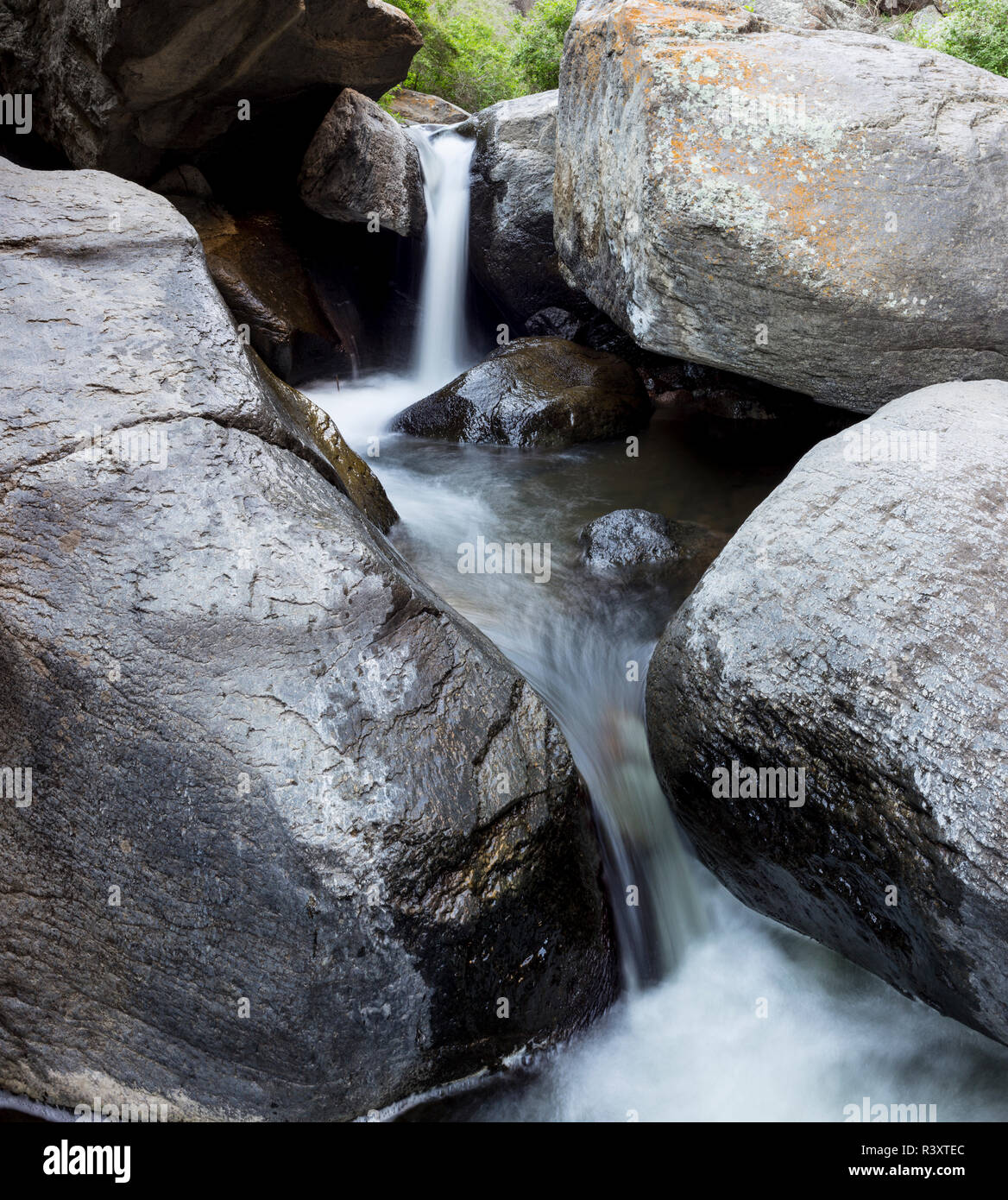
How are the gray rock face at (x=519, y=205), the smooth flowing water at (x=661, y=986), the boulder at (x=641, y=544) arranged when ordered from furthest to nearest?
the gray rock face at (x=519, y=205) < the boulder at (x=641, y=544) < the smooth flowing water at (x=661, y=986)

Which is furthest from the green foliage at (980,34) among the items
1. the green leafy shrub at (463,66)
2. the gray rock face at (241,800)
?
the gray rock face at (241,800)

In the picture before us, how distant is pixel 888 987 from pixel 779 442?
537 cm

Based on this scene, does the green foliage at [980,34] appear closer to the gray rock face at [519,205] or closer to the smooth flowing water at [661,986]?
the gray rock face at [519,205]

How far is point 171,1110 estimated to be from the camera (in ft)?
8.59

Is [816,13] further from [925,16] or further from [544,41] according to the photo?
[544,41]

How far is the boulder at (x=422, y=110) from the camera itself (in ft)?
40.5

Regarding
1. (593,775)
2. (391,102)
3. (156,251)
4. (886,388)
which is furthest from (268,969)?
(391,102)

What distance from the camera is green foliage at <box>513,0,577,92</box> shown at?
40.0 ft

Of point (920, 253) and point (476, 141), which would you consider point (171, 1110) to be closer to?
point (920, 253)

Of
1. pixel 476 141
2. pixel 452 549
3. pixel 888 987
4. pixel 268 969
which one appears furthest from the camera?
pixel 476 141

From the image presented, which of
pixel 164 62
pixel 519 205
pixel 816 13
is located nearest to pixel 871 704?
pixel 164 62

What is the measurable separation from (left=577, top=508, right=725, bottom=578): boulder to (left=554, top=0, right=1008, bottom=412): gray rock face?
113cm

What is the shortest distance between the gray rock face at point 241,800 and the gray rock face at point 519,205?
22.1ft

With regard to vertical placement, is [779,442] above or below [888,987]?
above
